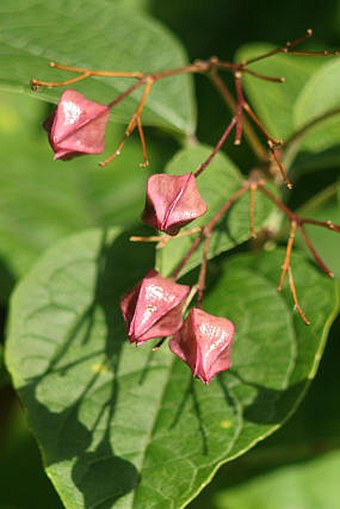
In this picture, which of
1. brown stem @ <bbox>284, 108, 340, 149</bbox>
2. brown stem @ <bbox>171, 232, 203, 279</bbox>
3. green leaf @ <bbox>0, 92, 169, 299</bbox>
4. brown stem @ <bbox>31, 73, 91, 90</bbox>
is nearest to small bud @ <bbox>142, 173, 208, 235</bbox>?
brown stem @ <bbox>171, 232, 203, 279</bbox>

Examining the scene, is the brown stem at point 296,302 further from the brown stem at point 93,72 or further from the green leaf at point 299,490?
the green leaf at point 299,490

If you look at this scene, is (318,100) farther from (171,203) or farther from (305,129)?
(171,203)

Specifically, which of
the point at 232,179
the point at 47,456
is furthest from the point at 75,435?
the point at 232,179

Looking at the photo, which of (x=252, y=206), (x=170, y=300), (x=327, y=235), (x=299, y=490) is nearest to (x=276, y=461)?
(x=299, y=490)

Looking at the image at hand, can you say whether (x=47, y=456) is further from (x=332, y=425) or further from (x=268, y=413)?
(x=332, y=425)

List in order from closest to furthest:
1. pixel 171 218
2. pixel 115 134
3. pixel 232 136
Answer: pixel 171 218
pixel 232 136
pixel 115 134

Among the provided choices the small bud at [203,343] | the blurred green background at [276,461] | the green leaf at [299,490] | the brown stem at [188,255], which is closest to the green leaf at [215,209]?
the brown stem at [188,255]
